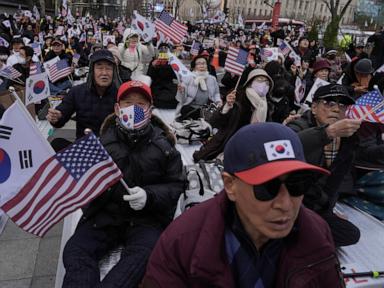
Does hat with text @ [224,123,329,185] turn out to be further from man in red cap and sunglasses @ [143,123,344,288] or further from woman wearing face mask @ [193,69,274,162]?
woman wearing face mask @ [193,69,274,162]

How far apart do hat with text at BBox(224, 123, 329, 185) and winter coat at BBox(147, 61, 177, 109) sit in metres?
7.32

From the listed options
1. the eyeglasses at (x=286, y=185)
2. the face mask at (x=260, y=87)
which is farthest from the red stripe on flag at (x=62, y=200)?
the face mask at (x=260, y=87)

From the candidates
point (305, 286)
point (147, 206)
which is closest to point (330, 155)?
point (147, 206)

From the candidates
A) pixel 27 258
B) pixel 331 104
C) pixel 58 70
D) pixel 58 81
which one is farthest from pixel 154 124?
pixel 58 81

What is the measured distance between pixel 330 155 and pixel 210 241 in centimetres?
198

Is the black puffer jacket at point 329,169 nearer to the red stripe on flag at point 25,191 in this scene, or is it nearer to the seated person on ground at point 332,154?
the seated person on ground at point 332,154

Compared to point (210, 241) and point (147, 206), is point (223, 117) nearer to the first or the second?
point (147, 206)

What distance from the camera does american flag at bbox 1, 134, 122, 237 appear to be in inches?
101

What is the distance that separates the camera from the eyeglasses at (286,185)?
65.2 inches

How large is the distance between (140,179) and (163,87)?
19.9 ft

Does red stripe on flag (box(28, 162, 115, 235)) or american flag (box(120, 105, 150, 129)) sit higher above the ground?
american flag (box(120, 105, 150, 129))

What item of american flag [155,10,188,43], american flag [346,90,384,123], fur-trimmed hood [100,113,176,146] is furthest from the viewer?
american flag [155,10,188,43]

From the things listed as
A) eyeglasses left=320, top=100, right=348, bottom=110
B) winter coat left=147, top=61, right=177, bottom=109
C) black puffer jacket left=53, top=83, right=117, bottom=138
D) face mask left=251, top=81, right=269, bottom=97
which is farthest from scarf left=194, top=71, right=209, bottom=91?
eyeglasses left=320, top=100, right=348, bottom=110

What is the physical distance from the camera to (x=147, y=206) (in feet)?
9.95
